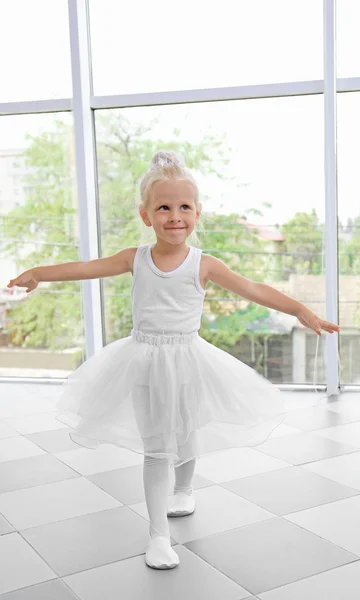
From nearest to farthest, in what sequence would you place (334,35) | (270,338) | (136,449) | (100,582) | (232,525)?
(100,582), (136,449), (232,525), (334,35), (270,338)

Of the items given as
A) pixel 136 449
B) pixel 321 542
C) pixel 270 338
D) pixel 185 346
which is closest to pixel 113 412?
pixel 136 449

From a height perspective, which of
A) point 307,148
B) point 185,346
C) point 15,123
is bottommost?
point 185,346

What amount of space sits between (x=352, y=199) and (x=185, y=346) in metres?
2.07

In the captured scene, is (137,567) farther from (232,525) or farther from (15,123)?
(15,123)

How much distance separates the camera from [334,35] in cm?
352

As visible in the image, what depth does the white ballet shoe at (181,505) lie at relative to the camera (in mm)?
2221

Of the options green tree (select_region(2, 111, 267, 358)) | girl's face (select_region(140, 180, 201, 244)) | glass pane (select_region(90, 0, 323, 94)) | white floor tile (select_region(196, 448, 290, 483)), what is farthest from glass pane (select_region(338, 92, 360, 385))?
girl's face (select_region(140, 180, 201, 244))

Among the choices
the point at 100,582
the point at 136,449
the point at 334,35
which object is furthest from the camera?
the point at 334,35

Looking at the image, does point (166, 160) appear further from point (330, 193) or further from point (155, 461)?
point (330, 193)

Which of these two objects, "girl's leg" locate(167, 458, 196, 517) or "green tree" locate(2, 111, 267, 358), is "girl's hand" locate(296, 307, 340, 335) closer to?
"girl's leg" locate(167, 458, 196, 517)

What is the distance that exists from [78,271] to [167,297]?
12.2 inches

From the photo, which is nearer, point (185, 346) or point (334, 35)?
point (185, 346)

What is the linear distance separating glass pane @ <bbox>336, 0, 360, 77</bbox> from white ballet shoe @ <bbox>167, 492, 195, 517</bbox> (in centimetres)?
242

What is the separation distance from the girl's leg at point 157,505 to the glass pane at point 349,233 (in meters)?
2.16
